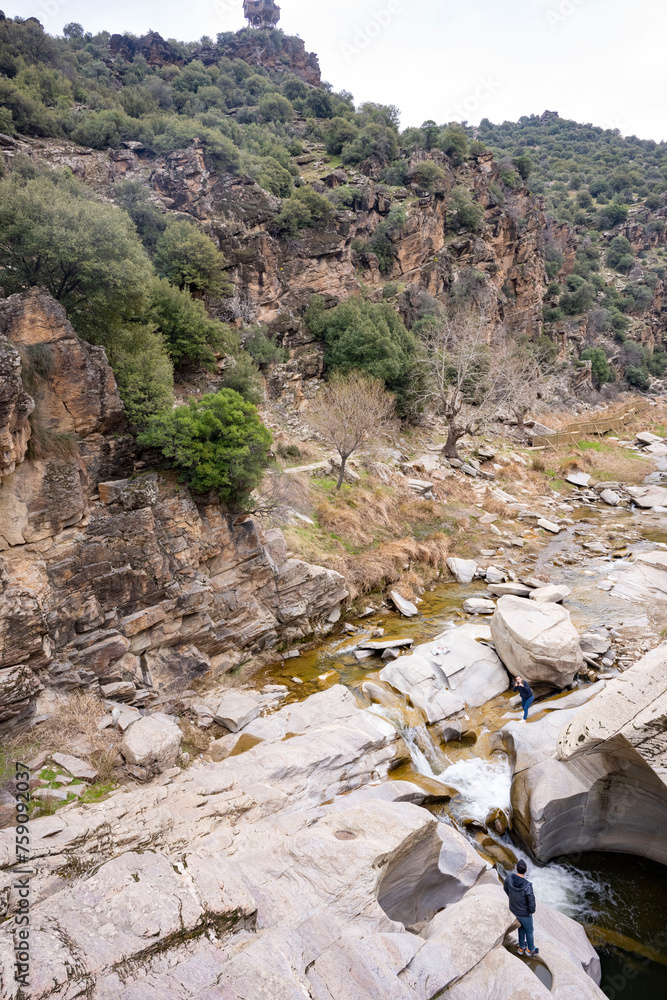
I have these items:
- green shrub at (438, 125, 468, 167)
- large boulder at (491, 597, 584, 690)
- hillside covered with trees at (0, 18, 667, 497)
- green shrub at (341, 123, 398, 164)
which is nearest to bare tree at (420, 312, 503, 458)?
hillside covered with trees at (0, 18, 667, 497)

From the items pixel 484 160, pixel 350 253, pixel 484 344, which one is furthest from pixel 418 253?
pixel 484 160

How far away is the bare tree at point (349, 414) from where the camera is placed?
73.9 ft

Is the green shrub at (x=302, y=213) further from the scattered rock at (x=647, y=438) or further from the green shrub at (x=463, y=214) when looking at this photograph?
the scattered rock at (x=647, y=438)

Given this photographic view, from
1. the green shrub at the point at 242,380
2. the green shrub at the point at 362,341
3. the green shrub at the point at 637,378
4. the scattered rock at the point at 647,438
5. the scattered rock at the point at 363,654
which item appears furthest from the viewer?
the green shrub at the point at 637,378

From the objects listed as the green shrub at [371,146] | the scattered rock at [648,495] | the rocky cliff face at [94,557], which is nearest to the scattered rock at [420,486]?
the rocky cliff face at [94,557]

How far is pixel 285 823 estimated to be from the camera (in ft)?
25.6

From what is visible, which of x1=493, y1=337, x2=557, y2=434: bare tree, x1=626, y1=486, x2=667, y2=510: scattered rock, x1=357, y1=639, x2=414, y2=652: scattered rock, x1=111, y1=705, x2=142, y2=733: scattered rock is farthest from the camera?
x1=493, y1=337, x2=557, y2=434: bare tree

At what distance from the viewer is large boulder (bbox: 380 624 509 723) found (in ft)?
38.4

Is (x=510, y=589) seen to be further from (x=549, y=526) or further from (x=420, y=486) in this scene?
(x=420, y=486)

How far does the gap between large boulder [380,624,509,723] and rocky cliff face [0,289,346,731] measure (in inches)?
177

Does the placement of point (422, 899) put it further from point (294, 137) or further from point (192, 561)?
point (294, 137)

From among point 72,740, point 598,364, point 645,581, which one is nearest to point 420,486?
point 645,581

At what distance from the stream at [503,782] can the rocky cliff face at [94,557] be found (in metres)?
2.56

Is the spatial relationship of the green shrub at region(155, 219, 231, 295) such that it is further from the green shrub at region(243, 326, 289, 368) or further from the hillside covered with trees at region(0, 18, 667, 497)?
the green shrub at region(243, 326, 289, 368)
